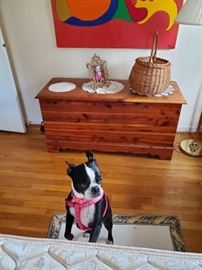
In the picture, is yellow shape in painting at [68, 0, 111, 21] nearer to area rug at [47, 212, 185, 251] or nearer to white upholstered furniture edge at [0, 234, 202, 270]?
area rug at [47, 212, 185, 251]

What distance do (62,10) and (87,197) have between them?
159 cm

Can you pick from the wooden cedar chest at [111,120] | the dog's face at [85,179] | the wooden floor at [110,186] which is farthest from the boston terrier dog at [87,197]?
the wooden cedar chest at [111,120]

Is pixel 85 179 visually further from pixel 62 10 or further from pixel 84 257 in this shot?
pixel 62 10

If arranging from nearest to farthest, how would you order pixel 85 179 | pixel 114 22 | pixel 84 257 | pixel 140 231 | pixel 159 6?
pixel 84 257
pixel 85 179
pixel 140 231
pixel 159 6
pixel 114 22

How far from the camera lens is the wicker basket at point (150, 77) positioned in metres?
1.69

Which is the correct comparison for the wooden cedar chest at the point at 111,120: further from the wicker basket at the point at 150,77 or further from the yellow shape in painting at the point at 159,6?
the yellow shape in painting at the point at 159,6

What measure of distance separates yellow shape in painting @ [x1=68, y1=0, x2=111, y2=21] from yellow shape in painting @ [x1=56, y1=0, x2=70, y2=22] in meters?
0.03

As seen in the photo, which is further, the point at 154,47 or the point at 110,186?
the point at 154,47

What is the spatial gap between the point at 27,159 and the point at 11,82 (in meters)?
0.74

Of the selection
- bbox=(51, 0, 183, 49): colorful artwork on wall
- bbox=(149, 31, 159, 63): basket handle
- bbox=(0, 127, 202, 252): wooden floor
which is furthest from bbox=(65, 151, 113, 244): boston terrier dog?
bbox=(51, 0, 183, 49): colorful artwork on wall

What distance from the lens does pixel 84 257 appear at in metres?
0.76

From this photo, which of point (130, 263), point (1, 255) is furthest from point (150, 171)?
point (1, 255)

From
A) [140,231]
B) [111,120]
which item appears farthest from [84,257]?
[111,120]

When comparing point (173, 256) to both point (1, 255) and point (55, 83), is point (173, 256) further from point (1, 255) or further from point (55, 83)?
point (55, 83)
